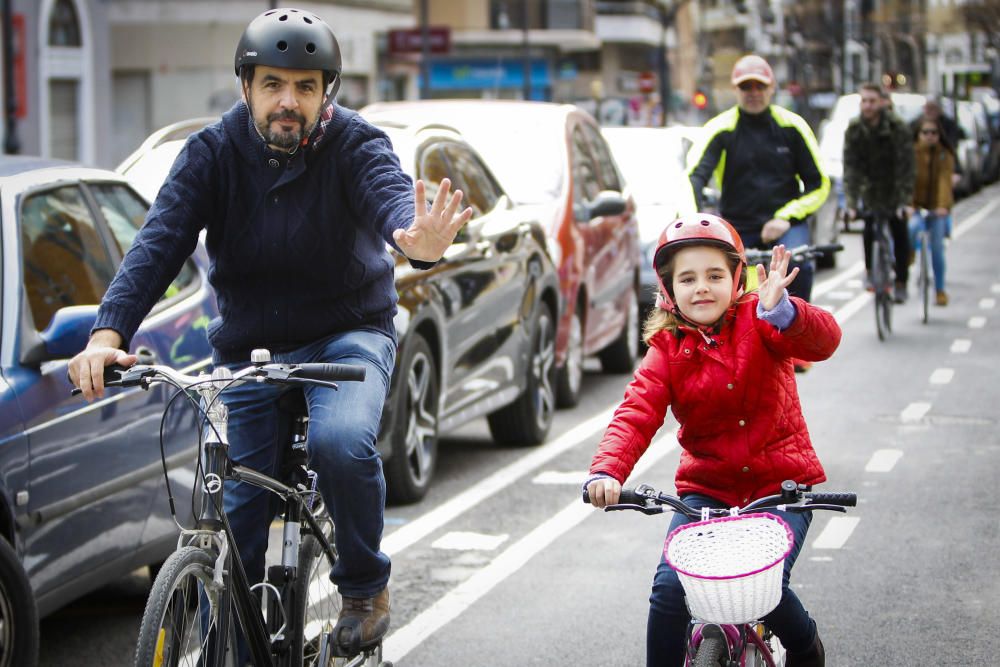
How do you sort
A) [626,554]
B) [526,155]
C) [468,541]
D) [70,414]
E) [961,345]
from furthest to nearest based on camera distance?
[961,345]
[526,155]
[468,541]
[626,554]
[70,414]

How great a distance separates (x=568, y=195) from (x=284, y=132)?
6.89 metres

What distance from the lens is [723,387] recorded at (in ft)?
14.5

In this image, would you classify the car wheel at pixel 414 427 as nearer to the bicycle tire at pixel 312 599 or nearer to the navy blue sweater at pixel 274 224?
the bicycle tire at pixel 312 599

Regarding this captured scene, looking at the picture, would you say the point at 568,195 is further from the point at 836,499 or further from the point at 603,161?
the point at 836,499

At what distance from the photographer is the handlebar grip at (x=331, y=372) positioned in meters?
4.16

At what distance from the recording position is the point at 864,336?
15.2 meters

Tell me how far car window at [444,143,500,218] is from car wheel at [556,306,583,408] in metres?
1.58

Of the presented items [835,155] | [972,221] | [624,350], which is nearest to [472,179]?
[624,350]

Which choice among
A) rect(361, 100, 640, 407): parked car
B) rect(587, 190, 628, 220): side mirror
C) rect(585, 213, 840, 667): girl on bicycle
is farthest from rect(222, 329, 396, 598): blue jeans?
rect(587, 190, 628, 220): side mirror

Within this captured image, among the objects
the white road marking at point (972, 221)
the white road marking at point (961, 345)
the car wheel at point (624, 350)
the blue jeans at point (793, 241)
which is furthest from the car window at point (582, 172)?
the white road marking at point (972, 221)

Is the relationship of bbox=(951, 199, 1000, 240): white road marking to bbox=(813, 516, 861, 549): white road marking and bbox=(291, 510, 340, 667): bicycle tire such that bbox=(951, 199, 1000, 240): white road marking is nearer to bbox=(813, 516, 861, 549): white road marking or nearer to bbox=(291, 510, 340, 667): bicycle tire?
bbox=(813, 516, 861, 549): white road marking

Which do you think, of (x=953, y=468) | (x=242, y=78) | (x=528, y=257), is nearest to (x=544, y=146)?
(x=528, y=257)

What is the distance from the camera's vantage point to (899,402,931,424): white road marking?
10.8 m

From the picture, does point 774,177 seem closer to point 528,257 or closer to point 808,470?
point 528,257
